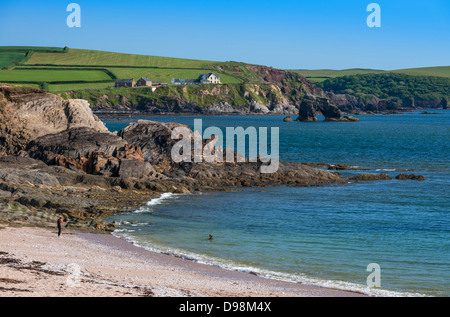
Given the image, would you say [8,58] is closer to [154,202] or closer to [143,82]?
[143,82]

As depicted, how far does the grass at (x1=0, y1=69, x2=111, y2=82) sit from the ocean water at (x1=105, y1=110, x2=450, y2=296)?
14079 centimetres

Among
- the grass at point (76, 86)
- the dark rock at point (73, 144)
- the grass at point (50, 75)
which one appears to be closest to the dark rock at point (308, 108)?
the grass at point (76, 86)

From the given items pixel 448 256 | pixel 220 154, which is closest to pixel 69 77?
pixel 220 154

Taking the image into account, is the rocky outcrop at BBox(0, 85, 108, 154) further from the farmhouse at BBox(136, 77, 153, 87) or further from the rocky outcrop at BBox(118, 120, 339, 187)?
the farmhouse at BBox(136, 77, 153, 87)

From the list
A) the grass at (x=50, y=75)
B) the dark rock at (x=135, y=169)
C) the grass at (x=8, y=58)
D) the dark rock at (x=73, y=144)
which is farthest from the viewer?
the grass at (x=8, y=58)

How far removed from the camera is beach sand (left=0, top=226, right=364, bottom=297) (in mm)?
15375

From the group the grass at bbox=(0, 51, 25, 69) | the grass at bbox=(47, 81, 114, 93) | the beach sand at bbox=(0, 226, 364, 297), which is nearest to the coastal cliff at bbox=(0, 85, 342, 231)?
the beach sand at bbox=(0, 226, 364, 297)

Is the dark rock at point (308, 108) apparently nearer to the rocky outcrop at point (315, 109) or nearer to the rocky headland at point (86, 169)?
the rocky outcrop at point (315, 109)

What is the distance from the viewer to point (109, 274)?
1770cm

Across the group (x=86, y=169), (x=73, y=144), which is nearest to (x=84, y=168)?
(x=86, y=169)

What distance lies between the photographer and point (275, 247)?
76.6ft

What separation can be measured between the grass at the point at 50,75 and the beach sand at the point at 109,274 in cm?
14895

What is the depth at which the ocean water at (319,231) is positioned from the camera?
64.5ft

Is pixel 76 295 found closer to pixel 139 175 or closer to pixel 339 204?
pixel 339 204
